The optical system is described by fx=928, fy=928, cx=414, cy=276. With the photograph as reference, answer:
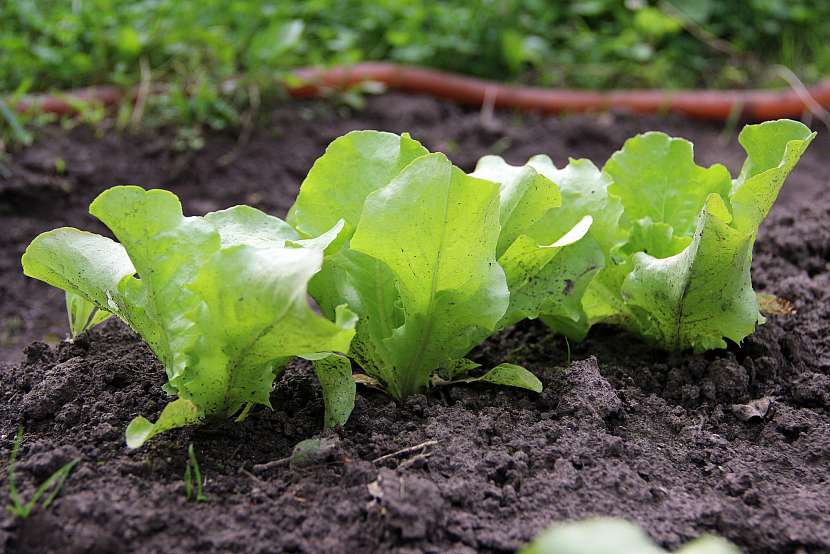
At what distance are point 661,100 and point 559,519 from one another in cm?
283

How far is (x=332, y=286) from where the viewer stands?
1.59 metres

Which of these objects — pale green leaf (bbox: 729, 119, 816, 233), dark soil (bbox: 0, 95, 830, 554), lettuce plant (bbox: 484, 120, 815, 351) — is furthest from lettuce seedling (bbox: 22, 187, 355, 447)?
pale green leaf (bbox: 729, 119, 816, 233)

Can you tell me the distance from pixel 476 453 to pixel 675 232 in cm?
72

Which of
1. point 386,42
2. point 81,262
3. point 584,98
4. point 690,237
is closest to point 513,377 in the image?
point 690,237

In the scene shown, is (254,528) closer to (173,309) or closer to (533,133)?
(173,309)

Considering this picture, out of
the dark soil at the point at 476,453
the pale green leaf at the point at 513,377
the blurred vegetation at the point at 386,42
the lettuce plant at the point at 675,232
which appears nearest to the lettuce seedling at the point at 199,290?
the dark soil at the point at 476,453

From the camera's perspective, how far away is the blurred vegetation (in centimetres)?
329

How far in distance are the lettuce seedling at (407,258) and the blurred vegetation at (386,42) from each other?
168 cm

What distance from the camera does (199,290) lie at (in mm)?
1343

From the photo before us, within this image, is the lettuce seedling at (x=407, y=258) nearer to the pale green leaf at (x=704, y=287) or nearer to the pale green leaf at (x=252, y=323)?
the pale green leaf at (x=252, y=323)

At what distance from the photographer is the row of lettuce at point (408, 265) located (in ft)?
4.50

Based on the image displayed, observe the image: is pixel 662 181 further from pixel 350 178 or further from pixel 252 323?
pixel 252 323

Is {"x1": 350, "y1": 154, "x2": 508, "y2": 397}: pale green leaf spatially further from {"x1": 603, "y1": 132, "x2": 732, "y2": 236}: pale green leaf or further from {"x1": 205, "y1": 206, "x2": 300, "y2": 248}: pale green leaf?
{"x1": 603, "y1": 132, "x2": 732, "y2": 236}: pale green leaf

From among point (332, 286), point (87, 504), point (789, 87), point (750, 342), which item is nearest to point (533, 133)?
point (789, 87)
